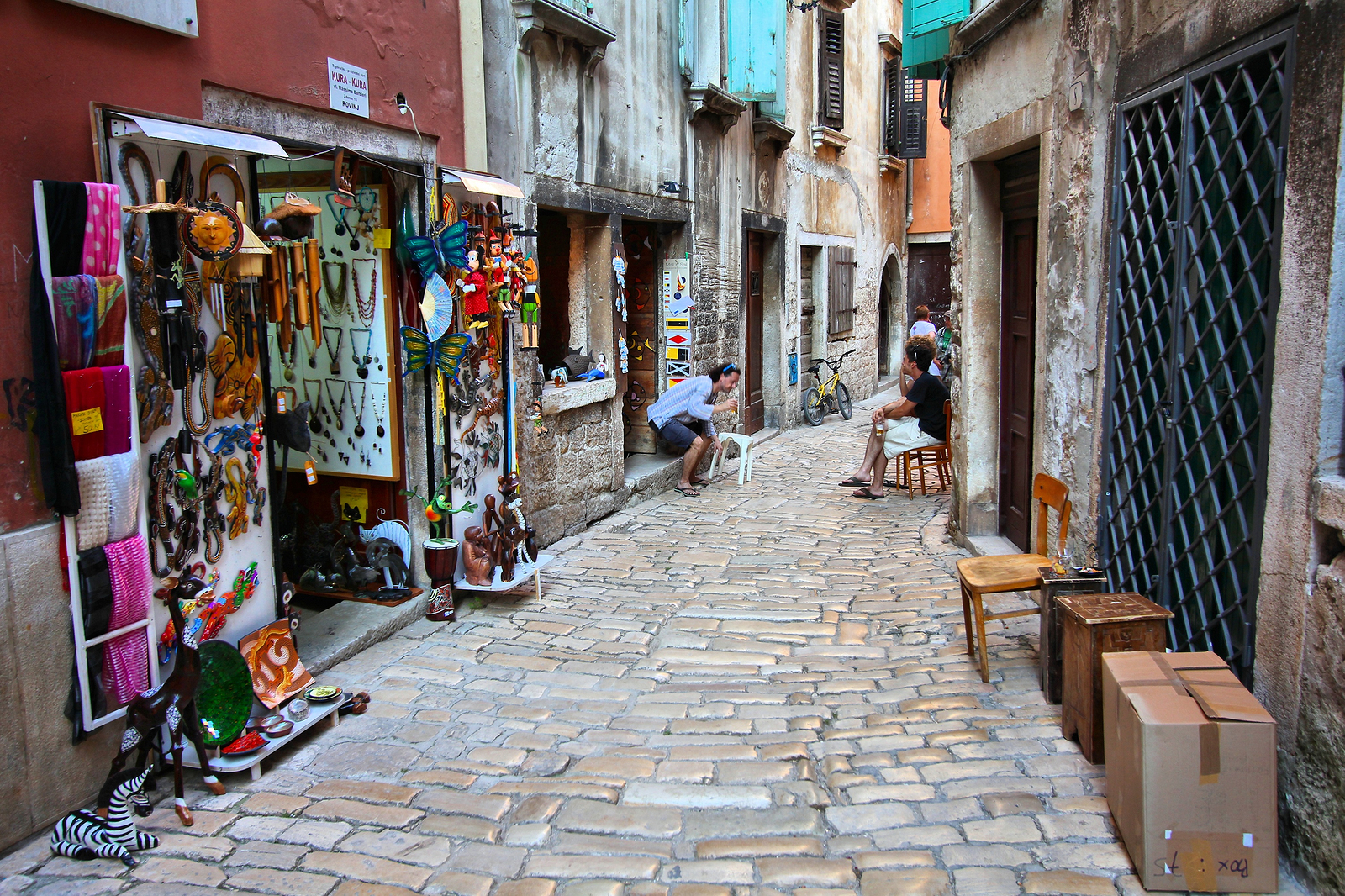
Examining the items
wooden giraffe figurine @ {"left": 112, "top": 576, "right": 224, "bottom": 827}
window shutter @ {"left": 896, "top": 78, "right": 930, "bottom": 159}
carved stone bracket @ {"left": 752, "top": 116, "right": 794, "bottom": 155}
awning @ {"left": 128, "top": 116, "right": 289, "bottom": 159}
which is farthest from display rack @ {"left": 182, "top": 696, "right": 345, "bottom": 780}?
window shutter @ {"left": 896, "top": 78, "right": 930, "bottom": 159}

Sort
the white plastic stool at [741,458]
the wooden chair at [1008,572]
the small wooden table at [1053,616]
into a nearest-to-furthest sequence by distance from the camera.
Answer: the small wooden table at [1053,616] < the wooden chair at [1008,572] < the white plastic stool at [741,458]

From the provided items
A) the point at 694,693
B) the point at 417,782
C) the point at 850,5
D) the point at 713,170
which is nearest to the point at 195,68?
the point at 417,782

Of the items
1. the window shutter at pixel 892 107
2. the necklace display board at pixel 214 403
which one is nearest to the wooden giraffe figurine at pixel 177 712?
the necklace display board at pixel 214 403

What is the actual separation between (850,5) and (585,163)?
347 inches

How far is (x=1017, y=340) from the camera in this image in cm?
647

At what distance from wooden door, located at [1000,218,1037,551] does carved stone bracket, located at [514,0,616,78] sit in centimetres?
330

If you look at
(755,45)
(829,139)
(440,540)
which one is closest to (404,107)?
(440,540)

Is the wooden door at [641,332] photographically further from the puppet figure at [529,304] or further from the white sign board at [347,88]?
the white sign board at [347,88]

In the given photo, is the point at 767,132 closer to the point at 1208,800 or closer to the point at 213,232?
the point at 213,232

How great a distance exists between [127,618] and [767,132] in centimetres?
963

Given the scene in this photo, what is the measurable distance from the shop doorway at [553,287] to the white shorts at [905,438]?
122 inches

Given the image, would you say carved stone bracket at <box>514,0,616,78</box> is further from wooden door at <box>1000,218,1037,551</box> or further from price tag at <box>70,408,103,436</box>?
price tag at <box>70,408,103,436</box>

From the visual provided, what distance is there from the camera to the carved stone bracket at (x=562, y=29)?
6.43 metres

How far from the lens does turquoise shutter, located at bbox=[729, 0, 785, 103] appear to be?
9.84 meters
